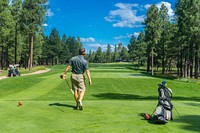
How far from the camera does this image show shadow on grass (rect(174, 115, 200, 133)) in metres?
7.52

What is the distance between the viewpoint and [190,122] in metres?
8.37

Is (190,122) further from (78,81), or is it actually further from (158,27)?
(158,27)

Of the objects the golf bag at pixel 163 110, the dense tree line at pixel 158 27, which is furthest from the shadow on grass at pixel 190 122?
the dense tree line at pixel 158 27

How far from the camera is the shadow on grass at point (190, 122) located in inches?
296

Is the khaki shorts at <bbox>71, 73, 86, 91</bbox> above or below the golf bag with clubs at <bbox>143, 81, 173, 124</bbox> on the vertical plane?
above

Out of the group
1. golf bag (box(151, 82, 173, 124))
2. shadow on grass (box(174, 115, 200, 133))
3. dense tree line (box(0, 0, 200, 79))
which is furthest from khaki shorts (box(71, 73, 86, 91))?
dense tree line (box(0, 0, 200, 79))

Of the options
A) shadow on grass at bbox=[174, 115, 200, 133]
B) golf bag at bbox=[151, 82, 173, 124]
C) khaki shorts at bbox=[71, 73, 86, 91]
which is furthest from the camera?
khaki shorts at bbox=[71, 73, 86, 91]

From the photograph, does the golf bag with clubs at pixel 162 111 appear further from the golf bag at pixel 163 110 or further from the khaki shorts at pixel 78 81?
the khaki shorts at pixel 78 81

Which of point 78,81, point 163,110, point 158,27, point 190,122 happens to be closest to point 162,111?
point 163,110

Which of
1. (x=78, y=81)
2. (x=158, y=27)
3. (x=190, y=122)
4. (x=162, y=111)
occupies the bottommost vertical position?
(x=190, y=122)

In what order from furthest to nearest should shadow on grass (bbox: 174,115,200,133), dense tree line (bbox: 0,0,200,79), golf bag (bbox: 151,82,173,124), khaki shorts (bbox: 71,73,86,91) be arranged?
dense tree line (bbox: 0,0,200,79) < khaki shorts (bbox: 71,73,86,91) < golf bag (bbox: 151,82,173,124) < shadow on grass (bbox: 174,115,200,133)

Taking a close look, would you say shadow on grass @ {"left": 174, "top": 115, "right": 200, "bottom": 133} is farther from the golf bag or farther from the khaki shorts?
the khaki shorts

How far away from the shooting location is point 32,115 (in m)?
8.60

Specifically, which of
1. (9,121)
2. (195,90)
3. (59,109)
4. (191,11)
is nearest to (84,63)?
(59,109)
